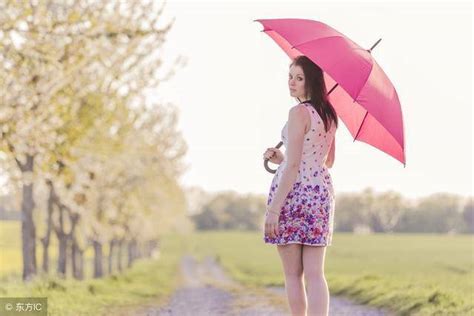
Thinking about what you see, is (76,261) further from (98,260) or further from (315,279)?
(315,279)

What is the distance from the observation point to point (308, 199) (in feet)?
21.2

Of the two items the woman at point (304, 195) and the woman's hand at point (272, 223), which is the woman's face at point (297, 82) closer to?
the woman at point (304, 195)

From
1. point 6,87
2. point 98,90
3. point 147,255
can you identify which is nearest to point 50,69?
point 6,87

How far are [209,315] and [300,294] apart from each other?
4846mm

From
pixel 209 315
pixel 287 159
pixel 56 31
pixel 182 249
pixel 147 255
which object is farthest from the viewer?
pixel 182 249

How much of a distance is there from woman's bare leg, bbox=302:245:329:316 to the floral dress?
101mm

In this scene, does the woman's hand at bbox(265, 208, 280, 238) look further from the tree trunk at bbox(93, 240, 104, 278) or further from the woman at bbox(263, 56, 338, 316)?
the tree trunk at bbox(93, 240, 104, 278)

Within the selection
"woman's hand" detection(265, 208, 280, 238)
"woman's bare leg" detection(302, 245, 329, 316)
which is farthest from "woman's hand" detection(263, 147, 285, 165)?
"woman's bare leg" detection(302, 245, 329, 316)

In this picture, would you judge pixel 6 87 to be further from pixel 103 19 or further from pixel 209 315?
pixel 209 315

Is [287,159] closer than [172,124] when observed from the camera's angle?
Yes

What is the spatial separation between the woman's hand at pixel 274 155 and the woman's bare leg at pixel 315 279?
89 cm

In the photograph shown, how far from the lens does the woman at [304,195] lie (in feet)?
21.0

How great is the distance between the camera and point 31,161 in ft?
58.6

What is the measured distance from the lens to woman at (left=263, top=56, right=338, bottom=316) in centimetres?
640
